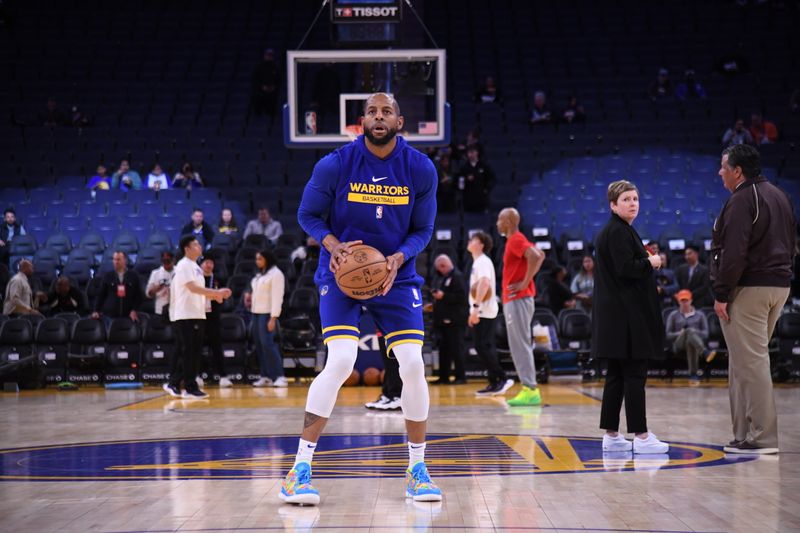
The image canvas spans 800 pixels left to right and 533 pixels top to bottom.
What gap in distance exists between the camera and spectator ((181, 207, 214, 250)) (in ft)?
54.9

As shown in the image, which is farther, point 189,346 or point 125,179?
point 125,179

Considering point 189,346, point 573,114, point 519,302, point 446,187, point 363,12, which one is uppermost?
point 363,12

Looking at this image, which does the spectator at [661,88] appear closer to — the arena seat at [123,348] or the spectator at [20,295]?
the arena seat at [123,348]

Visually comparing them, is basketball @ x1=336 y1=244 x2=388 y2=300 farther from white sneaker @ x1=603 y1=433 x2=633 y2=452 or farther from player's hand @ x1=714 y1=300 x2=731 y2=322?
player's hand @ x1=714 y1=300 x2=731 y2=322

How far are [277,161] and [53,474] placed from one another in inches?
589

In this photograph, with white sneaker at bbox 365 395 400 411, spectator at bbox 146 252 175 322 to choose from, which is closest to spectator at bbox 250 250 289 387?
spectator at bbox 146 252 175 322

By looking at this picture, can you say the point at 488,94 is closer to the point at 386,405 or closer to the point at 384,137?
the point at 386,405

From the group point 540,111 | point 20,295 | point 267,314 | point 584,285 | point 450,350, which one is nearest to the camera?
point 267,314

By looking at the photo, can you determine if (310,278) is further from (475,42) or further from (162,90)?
(475,42)

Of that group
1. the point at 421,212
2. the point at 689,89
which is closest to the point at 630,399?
the point at 421,212

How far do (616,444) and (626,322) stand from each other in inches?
29.5

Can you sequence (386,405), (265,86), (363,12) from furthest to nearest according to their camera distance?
(265,86) < (363,12) < (386,405)

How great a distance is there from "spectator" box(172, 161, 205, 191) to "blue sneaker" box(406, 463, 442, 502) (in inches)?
588

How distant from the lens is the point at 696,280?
14.7 meters
